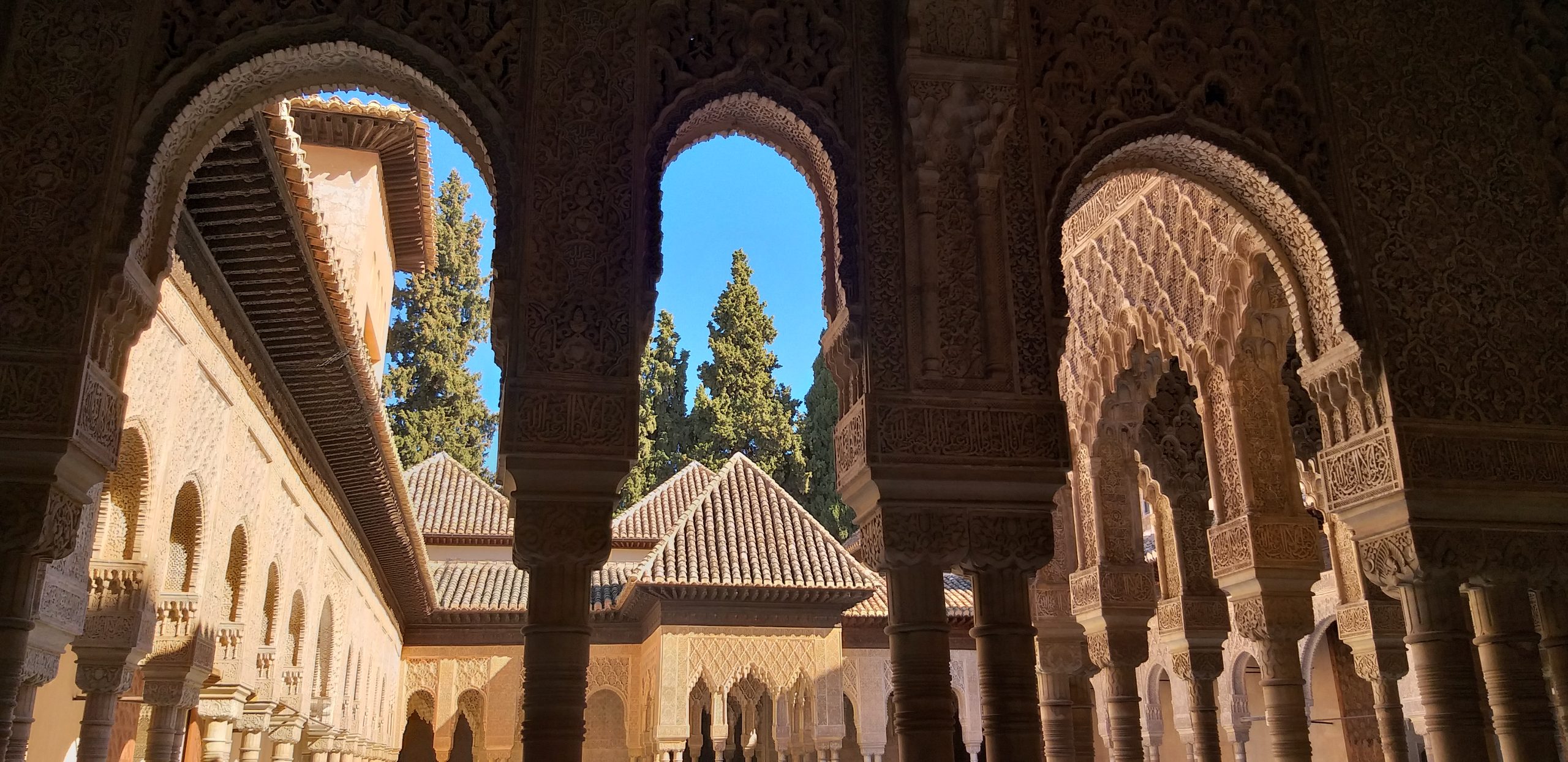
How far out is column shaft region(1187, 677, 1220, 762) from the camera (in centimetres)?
871

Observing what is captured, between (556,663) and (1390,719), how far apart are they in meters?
6.12

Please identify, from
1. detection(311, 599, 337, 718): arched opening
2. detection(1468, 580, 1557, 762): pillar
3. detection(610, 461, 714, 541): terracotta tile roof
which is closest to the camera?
detection(1468, 580, 1557, 762): pillar

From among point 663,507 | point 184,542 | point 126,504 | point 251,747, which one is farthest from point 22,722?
point 663,507

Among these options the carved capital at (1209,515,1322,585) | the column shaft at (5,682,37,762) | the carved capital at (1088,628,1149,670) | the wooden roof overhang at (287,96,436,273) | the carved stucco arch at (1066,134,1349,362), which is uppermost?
the wooden roof overhang at (287,96,436,273)

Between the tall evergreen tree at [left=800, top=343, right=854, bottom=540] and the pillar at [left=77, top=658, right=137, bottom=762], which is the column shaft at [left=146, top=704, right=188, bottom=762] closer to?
the pillar at [left=77, top=658, right=137, bottom=762]

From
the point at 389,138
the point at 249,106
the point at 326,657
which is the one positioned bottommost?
the point at 326,657

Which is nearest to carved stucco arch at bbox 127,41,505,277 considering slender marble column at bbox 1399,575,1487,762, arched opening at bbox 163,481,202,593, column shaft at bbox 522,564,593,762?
column shaft at bbox 522,564,593,762

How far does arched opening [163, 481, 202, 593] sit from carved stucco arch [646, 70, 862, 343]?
16.1 feet

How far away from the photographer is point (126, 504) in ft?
26.2

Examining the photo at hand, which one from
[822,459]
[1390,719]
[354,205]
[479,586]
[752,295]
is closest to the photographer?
[1390,719]

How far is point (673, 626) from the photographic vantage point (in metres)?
19.0

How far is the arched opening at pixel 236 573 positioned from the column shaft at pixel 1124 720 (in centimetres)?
720

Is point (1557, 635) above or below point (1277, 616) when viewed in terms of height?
below

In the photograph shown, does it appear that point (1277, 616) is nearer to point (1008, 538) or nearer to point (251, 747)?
point (1008, 538)
